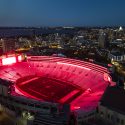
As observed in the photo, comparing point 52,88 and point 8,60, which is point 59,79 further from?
point 8,60

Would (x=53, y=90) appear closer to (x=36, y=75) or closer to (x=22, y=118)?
(x=36, y=75)

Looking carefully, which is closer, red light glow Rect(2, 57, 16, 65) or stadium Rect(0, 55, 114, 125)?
stadium Rect(0, 55, 114, 125)

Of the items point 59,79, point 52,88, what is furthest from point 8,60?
point 52,88

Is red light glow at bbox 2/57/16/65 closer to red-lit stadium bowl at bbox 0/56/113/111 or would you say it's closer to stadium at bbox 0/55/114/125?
stadium at bbox 0/55/114/125

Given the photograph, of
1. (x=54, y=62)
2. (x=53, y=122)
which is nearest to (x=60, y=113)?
(x=53, y=122)

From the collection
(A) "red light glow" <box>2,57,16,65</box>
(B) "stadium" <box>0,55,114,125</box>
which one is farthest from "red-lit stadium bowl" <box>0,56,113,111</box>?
(A) "red light glow" <box>2,57,16,65</box>

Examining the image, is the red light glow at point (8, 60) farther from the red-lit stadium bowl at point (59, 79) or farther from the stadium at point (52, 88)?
the red-lit stadium bowl at point (59, 79)

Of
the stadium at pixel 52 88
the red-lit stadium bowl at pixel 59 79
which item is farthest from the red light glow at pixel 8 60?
the red-lit stadium bowl at pixel 59 79

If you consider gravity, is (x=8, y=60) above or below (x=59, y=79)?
above
